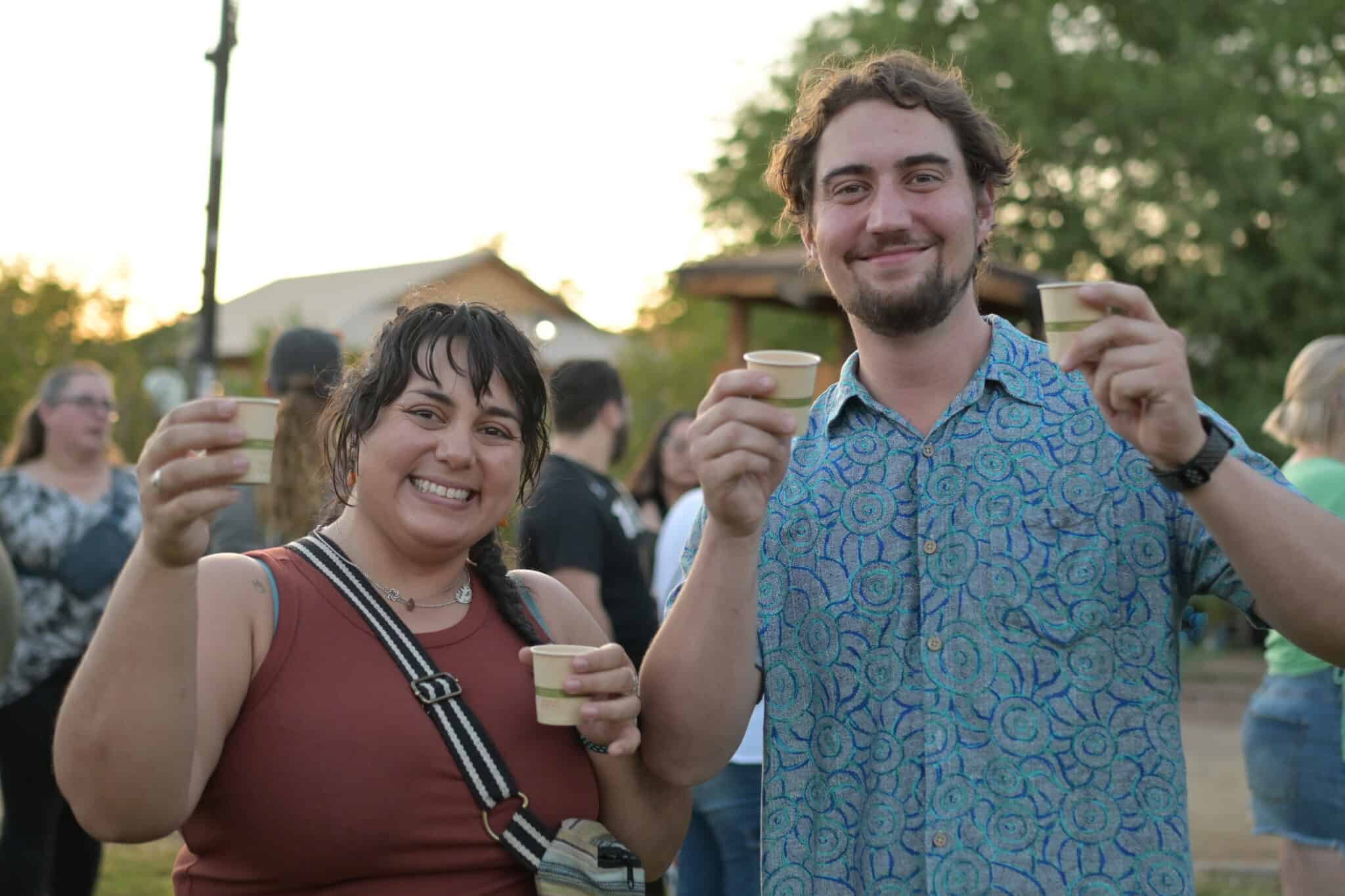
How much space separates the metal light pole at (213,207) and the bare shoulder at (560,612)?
9198 millimetres

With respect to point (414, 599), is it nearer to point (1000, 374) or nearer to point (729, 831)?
point (1000, 374)

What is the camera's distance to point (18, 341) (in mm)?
27594

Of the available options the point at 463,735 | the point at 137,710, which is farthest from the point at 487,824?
the point at 137,710

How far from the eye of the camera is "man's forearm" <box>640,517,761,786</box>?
2512mm

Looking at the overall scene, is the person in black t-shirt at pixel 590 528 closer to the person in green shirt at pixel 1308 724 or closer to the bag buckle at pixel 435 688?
the person in green shirt at pixel 1308 724

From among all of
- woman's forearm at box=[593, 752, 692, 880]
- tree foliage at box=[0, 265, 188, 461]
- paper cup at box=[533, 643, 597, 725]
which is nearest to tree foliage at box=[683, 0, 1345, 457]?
tree foliage at box=[0, 265, 188, 461]

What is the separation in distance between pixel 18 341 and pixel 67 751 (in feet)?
92.7

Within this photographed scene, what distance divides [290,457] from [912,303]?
8.12ft

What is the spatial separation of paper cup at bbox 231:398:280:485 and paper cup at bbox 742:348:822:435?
81cm

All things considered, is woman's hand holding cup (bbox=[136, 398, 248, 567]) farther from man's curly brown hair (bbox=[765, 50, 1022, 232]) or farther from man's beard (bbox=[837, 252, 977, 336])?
man's curly brown hair (bbox=[765, 50, 1022, 232])

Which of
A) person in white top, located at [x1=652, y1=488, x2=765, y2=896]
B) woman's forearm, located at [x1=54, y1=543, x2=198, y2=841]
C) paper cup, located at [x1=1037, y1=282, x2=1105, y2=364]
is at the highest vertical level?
paper cup, located at [x1=1037, y1=282, x2=1105, y2=364]

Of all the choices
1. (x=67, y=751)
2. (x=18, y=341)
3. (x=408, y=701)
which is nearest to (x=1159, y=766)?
(x=408, y=701)

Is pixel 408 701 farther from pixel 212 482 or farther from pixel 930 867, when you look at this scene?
pixel 930 867

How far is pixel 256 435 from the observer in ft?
7.01
